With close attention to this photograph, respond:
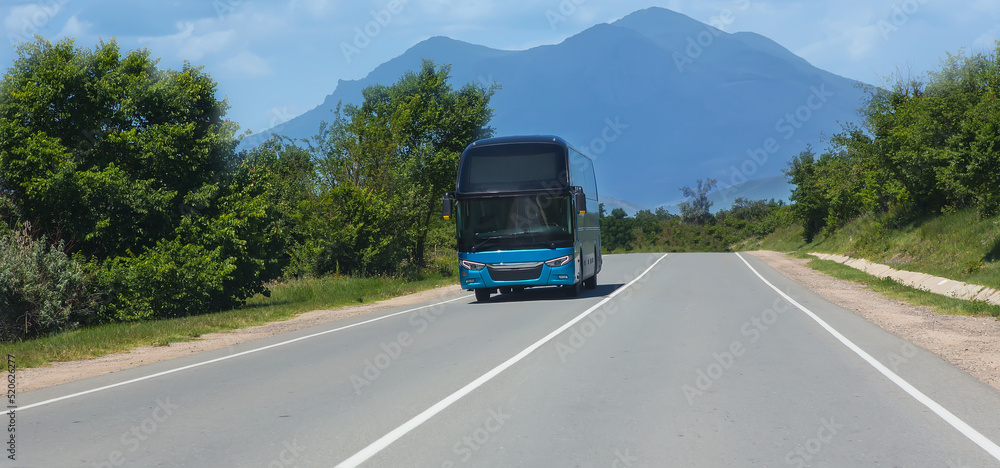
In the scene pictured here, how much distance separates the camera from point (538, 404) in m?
7.64

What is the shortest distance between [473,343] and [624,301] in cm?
833

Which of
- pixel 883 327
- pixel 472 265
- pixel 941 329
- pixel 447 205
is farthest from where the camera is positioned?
pixel 472 265

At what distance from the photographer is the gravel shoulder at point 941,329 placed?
10.0m

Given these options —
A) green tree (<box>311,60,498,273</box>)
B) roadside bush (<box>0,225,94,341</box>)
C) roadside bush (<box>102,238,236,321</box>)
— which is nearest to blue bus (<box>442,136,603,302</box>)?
roadside bush (<box>102,238,236,321</box>)

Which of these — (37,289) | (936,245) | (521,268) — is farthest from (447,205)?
(936,245)

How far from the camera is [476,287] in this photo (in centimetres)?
2116

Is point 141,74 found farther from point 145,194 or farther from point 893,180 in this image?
point 893,180

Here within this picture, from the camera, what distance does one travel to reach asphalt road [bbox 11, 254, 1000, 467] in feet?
19.4

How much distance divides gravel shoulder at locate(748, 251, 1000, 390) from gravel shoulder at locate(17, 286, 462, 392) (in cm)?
1096

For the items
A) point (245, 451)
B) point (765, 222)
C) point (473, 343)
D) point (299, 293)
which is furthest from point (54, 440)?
point (765, 222)

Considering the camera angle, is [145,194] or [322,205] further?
[322,205]

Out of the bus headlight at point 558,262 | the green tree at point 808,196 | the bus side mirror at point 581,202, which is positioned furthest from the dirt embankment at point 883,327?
the green tree at point 808,196

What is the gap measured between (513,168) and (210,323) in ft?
27.2

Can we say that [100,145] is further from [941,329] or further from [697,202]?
[697,202]
